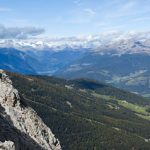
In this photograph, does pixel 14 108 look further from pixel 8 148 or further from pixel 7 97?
pixel 8 148

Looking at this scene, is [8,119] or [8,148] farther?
[8,119]

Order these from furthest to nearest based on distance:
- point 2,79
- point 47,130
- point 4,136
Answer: point 2,79, point 47,130, point 4,136

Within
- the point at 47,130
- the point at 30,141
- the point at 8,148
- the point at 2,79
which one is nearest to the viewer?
the point at 8,148

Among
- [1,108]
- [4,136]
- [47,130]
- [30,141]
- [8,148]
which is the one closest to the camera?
[8,148]

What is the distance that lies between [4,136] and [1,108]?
10.2m

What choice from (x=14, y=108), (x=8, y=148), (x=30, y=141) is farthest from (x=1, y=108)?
(x=8, y=148)

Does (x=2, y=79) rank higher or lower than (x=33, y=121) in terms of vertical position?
higher

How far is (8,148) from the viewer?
24.4 m

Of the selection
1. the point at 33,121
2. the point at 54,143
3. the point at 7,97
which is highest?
the point at 7,97

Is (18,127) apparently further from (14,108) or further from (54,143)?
(54,143)

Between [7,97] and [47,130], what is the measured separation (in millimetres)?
5562

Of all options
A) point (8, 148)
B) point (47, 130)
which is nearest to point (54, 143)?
point (47, 130)

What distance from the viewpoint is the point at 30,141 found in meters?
39.1

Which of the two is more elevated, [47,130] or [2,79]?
[2,79]
